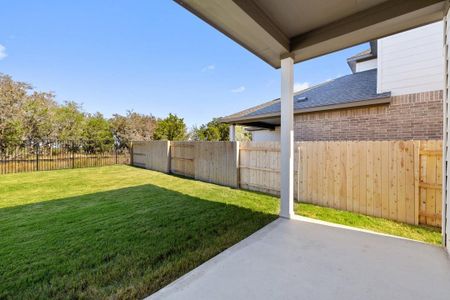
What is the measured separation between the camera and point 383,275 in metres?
1.99

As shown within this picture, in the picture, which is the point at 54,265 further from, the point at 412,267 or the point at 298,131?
the point at 298,131

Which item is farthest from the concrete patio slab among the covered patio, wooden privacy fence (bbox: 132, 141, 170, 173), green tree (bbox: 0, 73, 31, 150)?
green tree (bbox: 0, 73, 31, 150)

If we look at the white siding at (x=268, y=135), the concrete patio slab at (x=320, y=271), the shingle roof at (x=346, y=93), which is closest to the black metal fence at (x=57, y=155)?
the white siding at (x=268, y=135)

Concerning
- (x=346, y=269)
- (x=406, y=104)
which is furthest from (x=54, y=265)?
(x=406, y=104)

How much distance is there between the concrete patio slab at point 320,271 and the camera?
68.9 inches

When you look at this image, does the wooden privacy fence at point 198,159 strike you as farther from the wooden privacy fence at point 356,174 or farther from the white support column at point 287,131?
the white support column at point 287,131

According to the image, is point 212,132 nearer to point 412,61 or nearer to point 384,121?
point 384,121

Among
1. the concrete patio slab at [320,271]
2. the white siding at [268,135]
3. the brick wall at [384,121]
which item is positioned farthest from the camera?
the white siding at [268,135]

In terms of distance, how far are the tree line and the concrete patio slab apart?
9189 mm

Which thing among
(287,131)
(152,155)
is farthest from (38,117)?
(287,131)

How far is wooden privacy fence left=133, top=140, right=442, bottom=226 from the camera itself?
137 inches

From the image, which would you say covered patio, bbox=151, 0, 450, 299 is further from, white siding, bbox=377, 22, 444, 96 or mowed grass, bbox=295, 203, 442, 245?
white siding, bbox=377, 22, 444, 96

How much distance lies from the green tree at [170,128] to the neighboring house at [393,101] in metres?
10.7

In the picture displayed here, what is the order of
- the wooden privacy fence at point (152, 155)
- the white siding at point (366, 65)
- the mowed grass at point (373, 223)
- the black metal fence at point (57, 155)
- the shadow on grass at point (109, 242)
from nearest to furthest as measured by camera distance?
the shadow on grass at point (109, 242)
the mowed grass at point (373, 223)
the white siding at point (366, 65)
the black metal fence at point (57, 155)
the wooden privacy fence at point (152, 155)
